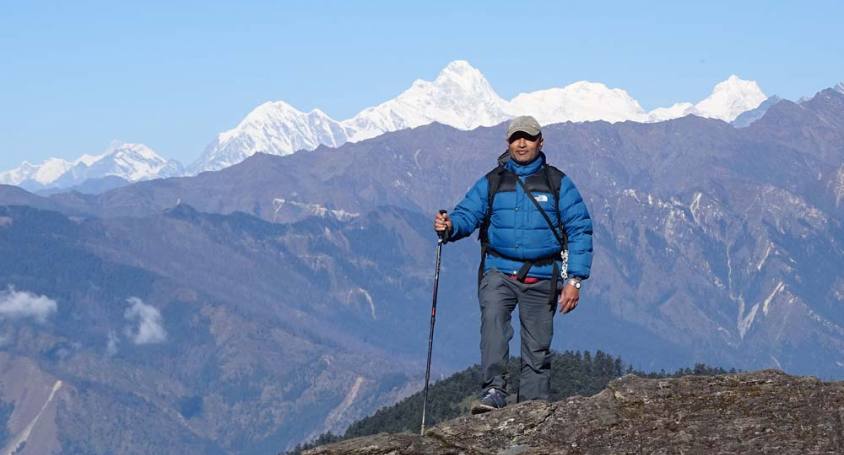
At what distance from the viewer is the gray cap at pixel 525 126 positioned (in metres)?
26.8

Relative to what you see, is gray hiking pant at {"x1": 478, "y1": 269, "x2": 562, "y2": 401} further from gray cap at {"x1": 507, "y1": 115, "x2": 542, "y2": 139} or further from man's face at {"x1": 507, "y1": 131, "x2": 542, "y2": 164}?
gray cap at {"x1": 507, "y1": 115, "x2": 542, "y2": 139}

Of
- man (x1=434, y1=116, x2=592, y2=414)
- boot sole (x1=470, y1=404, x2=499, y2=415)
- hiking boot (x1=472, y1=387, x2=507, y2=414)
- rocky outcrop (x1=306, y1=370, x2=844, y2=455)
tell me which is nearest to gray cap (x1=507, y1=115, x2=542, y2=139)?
man (x1=434, y1=116, x2=592, y2=414)

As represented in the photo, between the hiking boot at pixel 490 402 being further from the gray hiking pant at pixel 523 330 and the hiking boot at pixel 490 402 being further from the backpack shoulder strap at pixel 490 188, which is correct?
the backpack shoulder strap at pixel 490 188

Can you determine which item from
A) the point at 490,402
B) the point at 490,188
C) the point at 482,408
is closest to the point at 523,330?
the point at 490,402

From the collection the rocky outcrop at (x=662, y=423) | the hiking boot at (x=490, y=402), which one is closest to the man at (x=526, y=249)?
the hiking boot at (x=490, y=402)

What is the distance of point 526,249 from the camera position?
26.7 meters

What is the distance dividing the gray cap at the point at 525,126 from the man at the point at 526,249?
0.06 feet

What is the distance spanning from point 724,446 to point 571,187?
6.57m

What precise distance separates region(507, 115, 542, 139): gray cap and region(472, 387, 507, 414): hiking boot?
4592mm

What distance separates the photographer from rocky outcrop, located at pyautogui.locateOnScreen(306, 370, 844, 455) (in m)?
22.2

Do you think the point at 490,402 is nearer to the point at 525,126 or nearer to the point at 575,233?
the point at 575,233

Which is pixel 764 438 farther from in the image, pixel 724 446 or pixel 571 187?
pixel 571 187

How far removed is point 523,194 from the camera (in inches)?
1057

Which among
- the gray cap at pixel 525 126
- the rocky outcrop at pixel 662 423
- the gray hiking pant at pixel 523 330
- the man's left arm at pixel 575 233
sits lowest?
the rocky outcrop at pixel 662 423
